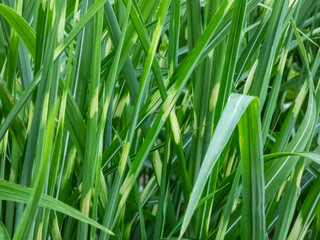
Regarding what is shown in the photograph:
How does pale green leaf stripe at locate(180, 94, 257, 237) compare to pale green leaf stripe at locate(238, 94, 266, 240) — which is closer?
pale green leaf stripe at locate(180, 94, 257, 237)

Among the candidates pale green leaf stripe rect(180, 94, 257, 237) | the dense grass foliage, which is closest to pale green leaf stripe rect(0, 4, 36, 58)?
the dense grass foliage

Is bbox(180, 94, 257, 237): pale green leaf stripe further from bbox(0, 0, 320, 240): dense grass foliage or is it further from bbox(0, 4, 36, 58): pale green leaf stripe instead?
bbox(0, 4, 36, 58): pale green leaf stripe

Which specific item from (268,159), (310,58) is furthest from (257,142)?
(310,58)

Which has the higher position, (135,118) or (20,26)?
(20,26)

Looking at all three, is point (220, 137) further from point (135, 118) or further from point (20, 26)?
point (20, 26)

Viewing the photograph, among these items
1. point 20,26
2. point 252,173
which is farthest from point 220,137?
point 20,26

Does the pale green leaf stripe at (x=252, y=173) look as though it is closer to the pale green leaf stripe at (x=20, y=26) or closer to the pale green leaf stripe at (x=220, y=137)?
the pale green leaf stripe at (x=220, y=137)

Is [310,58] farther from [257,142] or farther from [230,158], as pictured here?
[257,142]
